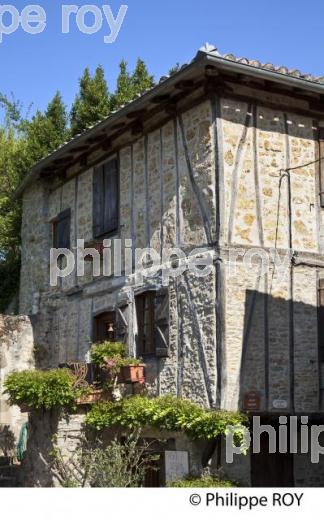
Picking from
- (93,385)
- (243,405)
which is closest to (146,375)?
(93,385)

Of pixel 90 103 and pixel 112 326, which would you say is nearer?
pixel 112 326

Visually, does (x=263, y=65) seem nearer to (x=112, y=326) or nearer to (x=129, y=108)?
(x=129, y=108)

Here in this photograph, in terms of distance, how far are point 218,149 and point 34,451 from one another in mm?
5366

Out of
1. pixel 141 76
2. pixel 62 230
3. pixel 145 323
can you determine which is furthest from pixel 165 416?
pixel 141 76

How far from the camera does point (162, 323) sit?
11172 mm

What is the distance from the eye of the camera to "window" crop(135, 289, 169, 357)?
11.1 meters

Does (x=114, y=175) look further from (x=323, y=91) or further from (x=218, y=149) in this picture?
(x=323, y=91)

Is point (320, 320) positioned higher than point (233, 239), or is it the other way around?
point (233, 239)

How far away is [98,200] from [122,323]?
244 centimetres

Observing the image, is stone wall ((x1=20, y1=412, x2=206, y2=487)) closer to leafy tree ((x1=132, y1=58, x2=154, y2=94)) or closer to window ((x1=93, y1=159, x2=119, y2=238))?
window ((x1=93, y1=159, x2=119, y2=238))

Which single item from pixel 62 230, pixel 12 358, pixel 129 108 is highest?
pixel 129 108

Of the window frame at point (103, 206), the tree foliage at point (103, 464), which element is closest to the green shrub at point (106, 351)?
the tree foliage at point (103, 464)

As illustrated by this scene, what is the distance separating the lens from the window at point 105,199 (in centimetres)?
1289

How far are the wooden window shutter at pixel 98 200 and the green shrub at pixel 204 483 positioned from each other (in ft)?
15.8
